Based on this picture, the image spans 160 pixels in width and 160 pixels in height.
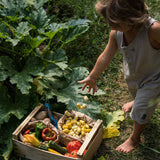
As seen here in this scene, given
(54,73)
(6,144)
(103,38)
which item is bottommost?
(6,144)

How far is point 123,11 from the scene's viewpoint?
72.9 inches

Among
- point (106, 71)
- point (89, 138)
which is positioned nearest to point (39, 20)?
point (106, 71)

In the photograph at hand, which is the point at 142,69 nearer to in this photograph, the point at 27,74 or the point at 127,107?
the point at 127,107

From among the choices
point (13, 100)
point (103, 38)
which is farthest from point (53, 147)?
point (103, 38)

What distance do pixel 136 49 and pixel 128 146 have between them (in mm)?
1096

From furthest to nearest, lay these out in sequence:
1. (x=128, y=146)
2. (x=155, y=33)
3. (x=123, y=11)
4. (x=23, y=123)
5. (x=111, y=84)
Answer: (x=111, y=84)
(x=128, y=146)
(x=23, y=123)
(x=155, y=33)
(x=123, y=11)

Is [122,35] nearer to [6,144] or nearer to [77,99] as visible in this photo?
[77,99]

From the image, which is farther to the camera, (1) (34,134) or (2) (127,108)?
(2) (127,108)

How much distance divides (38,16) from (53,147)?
167cm

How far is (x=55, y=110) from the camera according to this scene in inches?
122

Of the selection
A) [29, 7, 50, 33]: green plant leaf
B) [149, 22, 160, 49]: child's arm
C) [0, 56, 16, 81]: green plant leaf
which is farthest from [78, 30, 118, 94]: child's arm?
[29, 7, 50, 33]: green plant leaf

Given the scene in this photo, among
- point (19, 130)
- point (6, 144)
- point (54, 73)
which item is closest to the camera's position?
point (19, 130)

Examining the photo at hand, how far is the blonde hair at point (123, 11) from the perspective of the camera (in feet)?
6.06

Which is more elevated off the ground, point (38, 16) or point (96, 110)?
point (38, 16)
